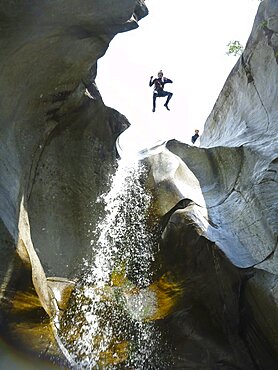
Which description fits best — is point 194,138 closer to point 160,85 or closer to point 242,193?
point 160,85

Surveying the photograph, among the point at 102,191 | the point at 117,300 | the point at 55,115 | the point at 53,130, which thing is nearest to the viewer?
the point at 117,300

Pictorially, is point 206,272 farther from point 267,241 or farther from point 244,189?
point 244,189

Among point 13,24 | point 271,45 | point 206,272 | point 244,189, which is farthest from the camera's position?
point 271,45

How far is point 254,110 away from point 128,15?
277 inches

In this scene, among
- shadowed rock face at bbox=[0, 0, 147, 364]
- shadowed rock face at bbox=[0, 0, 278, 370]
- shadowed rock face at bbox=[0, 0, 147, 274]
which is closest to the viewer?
shadowed rock face at bbox=[0, 0, 147, 364]

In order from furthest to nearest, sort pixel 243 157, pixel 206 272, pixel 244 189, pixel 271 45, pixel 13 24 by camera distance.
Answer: pixel 271 45
pixel 243 157
pixel 244 189
pixel 206 272
pixel 13 24

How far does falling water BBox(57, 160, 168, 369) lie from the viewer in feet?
27.8

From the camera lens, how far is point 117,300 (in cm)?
943

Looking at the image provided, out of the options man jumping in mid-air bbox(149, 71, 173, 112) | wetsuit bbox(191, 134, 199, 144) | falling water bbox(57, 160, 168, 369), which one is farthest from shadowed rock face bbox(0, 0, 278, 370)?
wetsuit bbox(191, 134, 199, 144)

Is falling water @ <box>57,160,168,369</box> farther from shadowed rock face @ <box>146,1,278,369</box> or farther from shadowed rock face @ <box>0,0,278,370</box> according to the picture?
shadowed rock face @ <box>146,1,278,369</box>

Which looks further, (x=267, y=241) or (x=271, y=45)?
(x=271, y=45)

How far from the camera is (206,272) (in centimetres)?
961

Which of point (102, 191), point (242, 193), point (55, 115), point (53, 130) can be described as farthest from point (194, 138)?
point (55, 115)

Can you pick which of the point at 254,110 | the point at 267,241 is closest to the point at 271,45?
the point at 254,110
